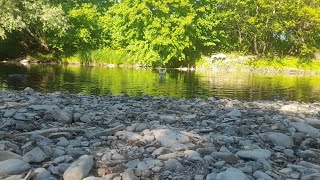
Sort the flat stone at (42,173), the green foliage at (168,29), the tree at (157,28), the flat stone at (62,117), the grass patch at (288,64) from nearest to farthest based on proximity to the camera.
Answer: the flat stone at (42,173) → the flat stone at (62,117) → the green foliage at (168,29) → the tree at (157,28) → the grass patch at (288,64)

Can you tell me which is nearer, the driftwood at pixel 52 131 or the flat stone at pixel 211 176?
the flat stone at pixel 211 176

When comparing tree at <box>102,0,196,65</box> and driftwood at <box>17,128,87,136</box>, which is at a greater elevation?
tree at <box>102,0,196,65</box>

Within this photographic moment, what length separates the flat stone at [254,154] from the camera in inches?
203

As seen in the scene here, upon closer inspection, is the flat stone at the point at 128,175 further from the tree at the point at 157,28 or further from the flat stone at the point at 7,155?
the tree at the point at 157,28

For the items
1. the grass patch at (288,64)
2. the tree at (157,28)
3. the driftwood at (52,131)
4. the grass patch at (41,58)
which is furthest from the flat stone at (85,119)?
the grass patch at (41,58)

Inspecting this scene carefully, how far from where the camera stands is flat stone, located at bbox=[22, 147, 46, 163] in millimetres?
4582

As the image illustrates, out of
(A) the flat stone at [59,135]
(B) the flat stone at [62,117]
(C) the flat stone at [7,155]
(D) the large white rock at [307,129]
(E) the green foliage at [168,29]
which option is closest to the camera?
(C) the flat stone at [7,155]

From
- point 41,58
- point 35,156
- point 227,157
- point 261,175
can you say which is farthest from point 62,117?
point 41,58

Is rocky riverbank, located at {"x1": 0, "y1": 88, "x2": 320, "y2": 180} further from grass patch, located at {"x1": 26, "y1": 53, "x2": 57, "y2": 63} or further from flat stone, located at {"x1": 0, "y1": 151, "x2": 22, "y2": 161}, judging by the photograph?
grass patch, located at {"x1": 26, "y1": 53, "x2": 57, "y2": 63}

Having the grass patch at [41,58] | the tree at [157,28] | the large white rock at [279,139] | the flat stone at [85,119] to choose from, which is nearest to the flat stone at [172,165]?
the large white rock at [279,139]

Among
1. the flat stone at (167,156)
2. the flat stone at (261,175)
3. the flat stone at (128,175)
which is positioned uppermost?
the flat stone at (167,156)

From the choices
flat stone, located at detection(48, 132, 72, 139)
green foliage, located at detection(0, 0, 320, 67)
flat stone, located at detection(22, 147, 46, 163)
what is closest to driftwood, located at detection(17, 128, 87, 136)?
flat stone, located at detection(48, 132, 72, 139)

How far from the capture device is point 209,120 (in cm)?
799

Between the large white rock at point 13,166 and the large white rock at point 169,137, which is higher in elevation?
the large white rock at point 169,137
